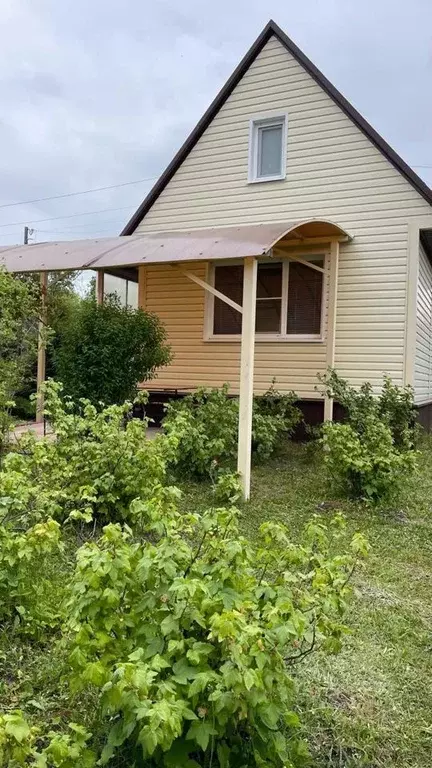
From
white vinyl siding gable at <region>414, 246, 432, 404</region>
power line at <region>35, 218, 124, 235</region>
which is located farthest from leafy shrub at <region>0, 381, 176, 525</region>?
power line at <region>35, 218, 124, 235</region>

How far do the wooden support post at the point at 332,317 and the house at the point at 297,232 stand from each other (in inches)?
1.0

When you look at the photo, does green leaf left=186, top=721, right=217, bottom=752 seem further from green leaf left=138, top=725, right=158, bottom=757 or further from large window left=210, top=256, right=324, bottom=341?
large window left=210, top=256, right=324, bottom=341

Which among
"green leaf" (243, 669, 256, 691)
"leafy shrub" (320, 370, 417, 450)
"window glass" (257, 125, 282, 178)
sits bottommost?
"green leaf" (243, 669, 256, 691)

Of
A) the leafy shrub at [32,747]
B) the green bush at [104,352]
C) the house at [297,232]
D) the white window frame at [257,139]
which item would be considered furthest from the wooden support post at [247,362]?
the white window frame at [257,139]

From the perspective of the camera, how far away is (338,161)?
30.3 ft

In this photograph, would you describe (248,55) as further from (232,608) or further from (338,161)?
(232,608)

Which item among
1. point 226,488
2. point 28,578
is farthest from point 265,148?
point 28,578

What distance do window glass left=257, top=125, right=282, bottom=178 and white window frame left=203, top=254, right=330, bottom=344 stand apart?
164 cm

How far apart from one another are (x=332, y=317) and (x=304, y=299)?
921 millimetres

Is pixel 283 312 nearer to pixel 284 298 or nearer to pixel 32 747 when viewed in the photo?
pixel 284 298

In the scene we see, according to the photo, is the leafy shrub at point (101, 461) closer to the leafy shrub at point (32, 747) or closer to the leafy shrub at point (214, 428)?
the leafy shrub at point (214, 428)

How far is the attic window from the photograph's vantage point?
9914 mm

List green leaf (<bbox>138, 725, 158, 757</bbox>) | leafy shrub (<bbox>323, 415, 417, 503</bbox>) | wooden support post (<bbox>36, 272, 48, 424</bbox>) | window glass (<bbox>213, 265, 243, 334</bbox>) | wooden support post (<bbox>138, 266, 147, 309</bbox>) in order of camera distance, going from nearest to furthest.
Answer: green leaf (<bbox>138, 725, 158, 757</bbox>)
leafy shrub (<bbox>323, 415, 417, 503</bbox>)
wooden support post (<bbox>36, 272, 48, 424</bbox>)
window glass (<bbox>213, 265, 243, 334</bbox>)
wooden support post (<bbox>138, 266, 147, 309</bbox>)

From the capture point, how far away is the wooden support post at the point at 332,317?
8.87 metres
